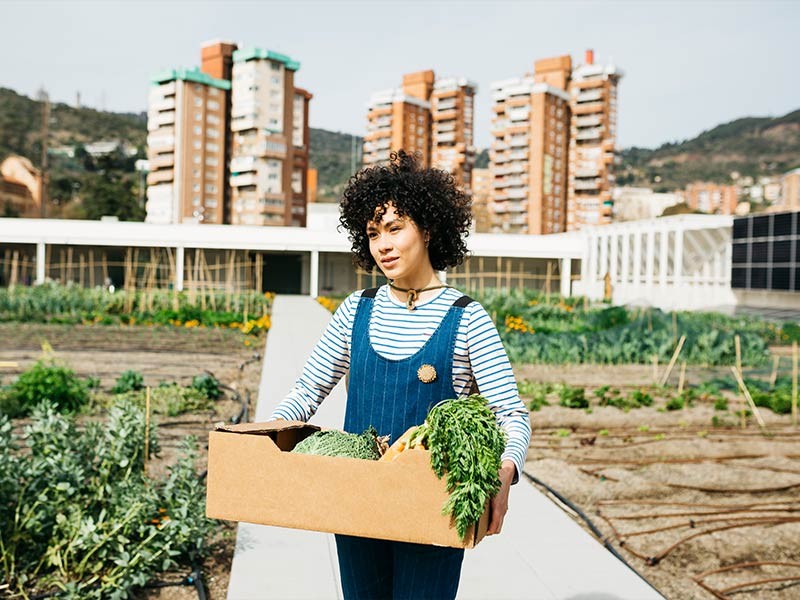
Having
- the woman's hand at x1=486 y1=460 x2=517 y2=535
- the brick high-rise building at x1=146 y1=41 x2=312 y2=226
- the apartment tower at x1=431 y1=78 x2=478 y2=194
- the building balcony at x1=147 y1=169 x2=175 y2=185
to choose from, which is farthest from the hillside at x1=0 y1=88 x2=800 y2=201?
the woman's hand at x1=486 y1=460 x2=517 y2=535

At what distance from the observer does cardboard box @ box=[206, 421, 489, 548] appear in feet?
4.74

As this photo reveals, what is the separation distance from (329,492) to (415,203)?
74cm

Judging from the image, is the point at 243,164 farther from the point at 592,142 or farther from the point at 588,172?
the point at 592,142

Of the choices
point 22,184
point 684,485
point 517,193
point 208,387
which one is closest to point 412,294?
point 684,485

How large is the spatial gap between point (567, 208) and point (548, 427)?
2590 inches

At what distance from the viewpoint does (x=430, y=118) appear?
79.1m

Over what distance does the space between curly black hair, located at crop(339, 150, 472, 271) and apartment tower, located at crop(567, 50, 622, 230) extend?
68901mm

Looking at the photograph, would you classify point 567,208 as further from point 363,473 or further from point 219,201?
point 363,473

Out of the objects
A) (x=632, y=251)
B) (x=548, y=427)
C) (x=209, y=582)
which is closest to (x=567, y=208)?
(x=632, y=251)

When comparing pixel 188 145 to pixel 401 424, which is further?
pixel 188 145

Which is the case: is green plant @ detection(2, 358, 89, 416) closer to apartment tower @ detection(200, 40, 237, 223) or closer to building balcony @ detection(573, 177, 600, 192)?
apartment tower @ detection(200, 40, 237, 223)

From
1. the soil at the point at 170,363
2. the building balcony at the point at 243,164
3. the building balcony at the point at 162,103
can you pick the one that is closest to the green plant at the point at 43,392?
the soil at the point at 170,363

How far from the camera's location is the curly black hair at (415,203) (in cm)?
190

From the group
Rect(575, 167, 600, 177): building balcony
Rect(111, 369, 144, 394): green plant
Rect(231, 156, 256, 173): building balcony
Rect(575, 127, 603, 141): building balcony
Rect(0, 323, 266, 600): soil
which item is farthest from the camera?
Rect(575, 127, 603, 141): building balcony
